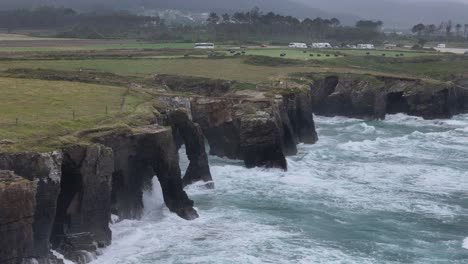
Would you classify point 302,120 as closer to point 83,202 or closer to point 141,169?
point 141,169

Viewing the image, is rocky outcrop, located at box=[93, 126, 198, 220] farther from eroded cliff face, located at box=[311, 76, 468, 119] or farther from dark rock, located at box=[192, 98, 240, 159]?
eroded cliff face, located at box=[311, 76, 468, 119]

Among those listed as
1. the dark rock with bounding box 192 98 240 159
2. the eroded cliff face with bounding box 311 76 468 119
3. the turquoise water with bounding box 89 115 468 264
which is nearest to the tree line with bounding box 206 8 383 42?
the eroded cliff face with bounding box 311 76 468 119

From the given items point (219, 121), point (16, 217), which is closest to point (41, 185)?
point (16, 217)

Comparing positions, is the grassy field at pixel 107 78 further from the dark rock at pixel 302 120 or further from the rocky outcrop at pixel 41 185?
the dark rock at pixel 302 120

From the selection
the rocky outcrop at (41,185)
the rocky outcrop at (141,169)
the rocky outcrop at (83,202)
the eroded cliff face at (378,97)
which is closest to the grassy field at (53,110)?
the rocky outcrop at (41,185)

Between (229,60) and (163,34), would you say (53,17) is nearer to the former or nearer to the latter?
(163,34)

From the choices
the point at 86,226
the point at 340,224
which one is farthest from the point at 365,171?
the point at 86,226
